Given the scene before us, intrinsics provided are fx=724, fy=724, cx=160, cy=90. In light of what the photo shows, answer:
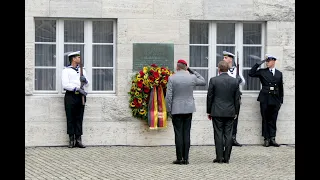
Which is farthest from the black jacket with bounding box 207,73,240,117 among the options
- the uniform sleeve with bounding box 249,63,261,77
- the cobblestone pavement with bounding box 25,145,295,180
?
the uniform sleeve with bounding box 249,63,261,77

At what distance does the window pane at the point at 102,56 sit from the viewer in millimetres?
15656

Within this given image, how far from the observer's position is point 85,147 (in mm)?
15180

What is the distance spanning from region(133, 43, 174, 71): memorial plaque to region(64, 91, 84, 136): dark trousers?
1.45m

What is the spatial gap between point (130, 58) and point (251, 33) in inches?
112

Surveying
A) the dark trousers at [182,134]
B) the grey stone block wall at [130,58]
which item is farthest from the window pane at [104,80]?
the dark trousers at [182,134]

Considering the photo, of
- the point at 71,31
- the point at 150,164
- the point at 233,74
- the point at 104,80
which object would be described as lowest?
the point at 150,164

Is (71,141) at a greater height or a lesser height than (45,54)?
lesser

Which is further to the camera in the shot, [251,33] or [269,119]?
[251,33]

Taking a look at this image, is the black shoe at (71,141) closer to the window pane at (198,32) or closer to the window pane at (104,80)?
the window pane at (104,80)

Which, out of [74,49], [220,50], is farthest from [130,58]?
[220,50]

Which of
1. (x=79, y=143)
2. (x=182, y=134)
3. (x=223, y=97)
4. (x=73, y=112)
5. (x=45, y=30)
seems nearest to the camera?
(x=182, y=134)

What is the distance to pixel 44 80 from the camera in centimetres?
1547

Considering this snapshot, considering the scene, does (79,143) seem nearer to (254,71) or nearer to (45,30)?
(45,30)
